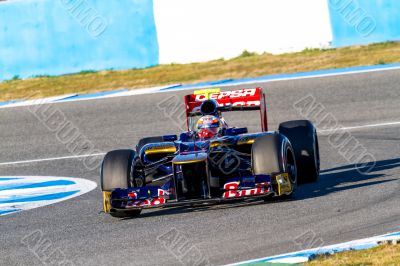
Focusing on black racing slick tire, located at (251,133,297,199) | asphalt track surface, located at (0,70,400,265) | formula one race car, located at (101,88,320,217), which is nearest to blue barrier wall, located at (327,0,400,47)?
asphalt track surface, located at (0,70,400,265)

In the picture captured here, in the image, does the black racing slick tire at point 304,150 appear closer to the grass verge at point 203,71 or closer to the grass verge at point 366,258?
the grass verge at point 366,258

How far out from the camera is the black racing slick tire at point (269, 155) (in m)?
9.78

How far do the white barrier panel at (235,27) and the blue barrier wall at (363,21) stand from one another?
219 millimetres

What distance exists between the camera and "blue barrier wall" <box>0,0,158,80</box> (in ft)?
66.6

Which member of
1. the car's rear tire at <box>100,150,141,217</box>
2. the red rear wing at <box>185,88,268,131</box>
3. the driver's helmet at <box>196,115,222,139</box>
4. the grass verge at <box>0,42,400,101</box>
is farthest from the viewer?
the grass verge at <box>0,42,400,101</box>

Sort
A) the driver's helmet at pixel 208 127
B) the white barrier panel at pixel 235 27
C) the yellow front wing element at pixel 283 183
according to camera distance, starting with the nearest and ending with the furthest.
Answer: the yellow front wing element at pixel 283 183 < the driver's helmet at pixel 208 127 < the white barrier panel at pixel 235 27

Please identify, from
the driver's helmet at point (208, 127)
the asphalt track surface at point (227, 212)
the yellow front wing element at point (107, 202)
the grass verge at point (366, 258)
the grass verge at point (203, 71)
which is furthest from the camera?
the grass verge at point (203, 71)

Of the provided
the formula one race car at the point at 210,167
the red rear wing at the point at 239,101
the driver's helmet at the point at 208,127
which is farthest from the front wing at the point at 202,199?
the red rear wing at the point at 239,101

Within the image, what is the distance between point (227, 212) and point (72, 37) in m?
11.5

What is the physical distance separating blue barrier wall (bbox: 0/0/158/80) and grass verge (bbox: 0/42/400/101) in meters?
0.20

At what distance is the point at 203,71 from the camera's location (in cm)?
2012

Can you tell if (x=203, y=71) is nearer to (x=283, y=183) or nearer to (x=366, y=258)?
(x=283, y=183)

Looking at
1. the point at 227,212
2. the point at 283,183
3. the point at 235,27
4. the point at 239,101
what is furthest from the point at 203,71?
the point at 227,212

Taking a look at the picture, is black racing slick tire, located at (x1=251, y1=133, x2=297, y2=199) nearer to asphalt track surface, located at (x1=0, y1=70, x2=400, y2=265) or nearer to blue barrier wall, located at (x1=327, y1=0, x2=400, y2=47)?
asphalt track surface, located at (x1=0, y1=70, x2=400, y2=265)
